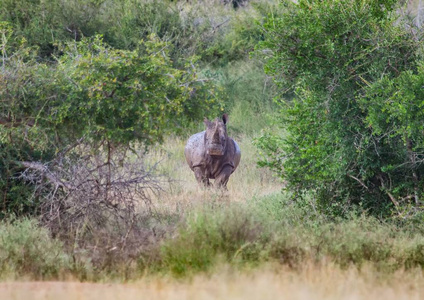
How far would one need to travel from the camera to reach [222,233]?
869cm

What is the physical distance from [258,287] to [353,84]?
5.01 m

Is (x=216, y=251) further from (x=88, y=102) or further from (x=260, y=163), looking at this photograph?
(x=260, y=163)

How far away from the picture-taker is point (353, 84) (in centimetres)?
1115

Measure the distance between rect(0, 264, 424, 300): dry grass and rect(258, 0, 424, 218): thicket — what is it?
9.60 feet

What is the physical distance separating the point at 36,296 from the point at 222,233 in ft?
7.86

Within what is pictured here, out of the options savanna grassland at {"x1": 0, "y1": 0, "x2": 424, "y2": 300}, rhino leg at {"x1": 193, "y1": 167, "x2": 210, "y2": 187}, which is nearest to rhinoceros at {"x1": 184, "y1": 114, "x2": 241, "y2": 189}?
rhino leg at {"x1": 193, "y1": 167, "x2": 210, "y2": 187}

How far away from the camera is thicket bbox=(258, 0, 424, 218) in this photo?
35.3 ft

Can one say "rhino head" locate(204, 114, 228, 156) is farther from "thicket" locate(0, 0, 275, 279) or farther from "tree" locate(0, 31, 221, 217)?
"tree" locate(0, 31, 221, 217)

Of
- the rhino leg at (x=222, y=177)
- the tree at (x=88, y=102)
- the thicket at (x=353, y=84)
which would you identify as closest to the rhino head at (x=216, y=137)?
the rhino leg at (x=222, y=177)

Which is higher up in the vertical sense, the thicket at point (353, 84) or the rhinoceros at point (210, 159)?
the thicket at point (353, 84)

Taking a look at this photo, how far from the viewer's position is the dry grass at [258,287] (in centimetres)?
697

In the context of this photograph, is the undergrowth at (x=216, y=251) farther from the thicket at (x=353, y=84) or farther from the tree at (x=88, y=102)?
the tree at (x=88, y=102)

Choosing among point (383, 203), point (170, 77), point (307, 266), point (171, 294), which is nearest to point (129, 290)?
point (171, 294)

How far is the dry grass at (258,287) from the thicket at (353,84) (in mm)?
2927
